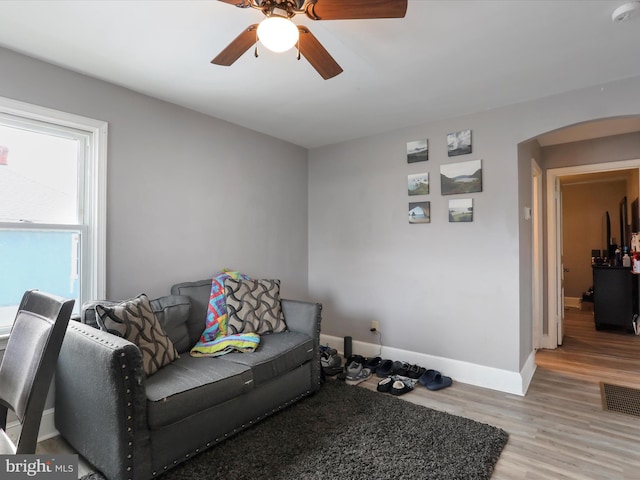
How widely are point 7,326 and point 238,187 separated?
2.03 meters

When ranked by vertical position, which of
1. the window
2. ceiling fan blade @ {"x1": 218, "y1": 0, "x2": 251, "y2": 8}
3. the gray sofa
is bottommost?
the gray sofa

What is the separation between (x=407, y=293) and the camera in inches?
139

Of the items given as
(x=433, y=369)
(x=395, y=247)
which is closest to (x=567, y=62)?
(x=395, y=247)

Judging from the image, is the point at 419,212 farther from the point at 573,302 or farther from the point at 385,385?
the point at 573,302

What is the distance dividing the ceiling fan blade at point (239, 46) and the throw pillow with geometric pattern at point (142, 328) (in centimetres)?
153

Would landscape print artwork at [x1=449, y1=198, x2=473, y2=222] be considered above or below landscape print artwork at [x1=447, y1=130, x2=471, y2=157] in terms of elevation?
below

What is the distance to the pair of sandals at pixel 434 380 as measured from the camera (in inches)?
117

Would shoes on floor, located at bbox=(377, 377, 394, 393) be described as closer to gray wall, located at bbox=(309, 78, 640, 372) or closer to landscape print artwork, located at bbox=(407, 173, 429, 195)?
gray wall, located at bbox=(309, 78, 640, 372)

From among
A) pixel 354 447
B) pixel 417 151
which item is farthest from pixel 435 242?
pixel 354 447

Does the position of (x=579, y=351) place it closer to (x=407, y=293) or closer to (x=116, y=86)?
(x=407, y=293)

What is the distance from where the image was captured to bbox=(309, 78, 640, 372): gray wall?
292 cm

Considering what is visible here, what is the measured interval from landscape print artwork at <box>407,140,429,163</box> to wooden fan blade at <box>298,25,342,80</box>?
5.73 ft

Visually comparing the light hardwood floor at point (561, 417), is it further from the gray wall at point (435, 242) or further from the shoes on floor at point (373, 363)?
the gray wall at point (435, 242)

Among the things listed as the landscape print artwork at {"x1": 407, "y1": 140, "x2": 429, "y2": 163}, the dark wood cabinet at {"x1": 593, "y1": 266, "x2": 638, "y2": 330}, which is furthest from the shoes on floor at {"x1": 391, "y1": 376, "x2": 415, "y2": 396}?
the dark wood cabinet at {"x1": 593, "y1": 266, "x2": 638, "y2": 330}
